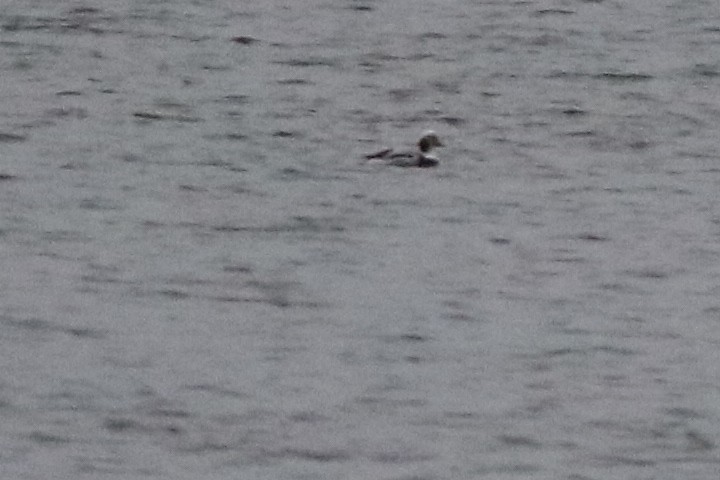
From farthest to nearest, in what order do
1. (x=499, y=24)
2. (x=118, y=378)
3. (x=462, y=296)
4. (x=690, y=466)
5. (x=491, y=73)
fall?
(x=499, y=24), (x=491, y=73), (x=462, y=296), (x=118, y=378), (x=690, y=466)

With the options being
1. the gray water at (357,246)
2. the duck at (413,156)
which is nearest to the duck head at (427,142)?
the duck at (413,156)

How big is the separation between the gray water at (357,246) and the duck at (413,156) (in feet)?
0.28

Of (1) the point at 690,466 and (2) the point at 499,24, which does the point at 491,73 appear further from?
(1) the point at 690,466

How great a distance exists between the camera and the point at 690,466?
37.8 ft

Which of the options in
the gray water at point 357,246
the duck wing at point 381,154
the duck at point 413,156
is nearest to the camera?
the gray water at point 357,246

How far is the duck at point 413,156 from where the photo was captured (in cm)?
1650

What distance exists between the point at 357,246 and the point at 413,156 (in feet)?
6.03

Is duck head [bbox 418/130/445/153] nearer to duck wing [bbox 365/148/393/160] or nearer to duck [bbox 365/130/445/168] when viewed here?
duck [bbox 365/130/445/168]

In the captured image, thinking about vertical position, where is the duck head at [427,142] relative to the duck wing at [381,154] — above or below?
above

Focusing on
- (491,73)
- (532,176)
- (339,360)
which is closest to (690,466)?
(339,360)

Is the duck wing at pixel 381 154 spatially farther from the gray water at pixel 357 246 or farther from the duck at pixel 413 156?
the gray water at pixel 357 246

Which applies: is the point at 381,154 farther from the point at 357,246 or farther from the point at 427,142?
the point at 357,246

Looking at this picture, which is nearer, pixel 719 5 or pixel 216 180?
pixel 216 180

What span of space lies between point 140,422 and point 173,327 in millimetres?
1419
